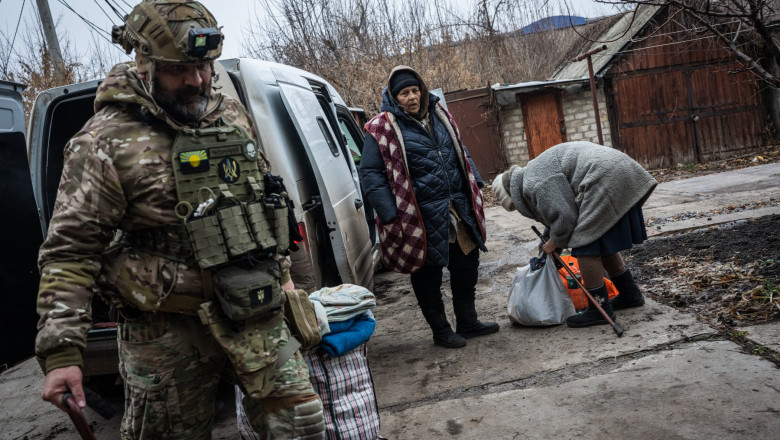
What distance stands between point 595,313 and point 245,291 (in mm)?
2931

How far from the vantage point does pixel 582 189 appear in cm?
398

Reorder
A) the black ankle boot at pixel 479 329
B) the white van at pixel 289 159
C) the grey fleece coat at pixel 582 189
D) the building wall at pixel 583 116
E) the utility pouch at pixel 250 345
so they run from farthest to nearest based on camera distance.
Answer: the building wall at pixel 583 116, the black ankle boot at pixel 479 329, the grey fleece coat at pixel 582 189, the white van at pixel 289 159, the utility pouch at pixel 250 345

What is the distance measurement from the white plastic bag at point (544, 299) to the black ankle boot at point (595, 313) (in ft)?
0.40

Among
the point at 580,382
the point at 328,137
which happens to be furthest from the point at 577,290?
the point at 328,137

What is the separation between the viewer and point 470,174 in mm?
4211

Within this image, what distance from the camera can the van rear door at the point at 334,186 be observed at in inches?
148

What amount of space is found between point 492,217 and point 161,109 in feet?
27.6

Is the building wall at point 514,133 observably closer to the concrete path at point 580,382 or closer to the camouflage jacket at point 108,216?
the concrete path at point 580,382

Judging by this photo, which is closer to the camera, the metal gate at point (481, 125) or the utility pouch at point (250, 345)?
the utility pouch at point (250, 345)

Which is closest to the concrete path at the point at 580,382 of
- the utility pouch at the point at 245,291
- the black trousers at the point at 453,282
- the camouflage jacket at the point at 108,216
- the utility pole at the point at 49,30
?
the black trousers at the point at 453,282

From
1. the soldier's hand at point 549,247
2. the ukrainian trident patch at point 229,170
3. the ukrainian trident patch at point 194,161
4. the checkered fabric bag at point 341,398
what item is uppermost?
the ukrainian trident patch at point 194,161

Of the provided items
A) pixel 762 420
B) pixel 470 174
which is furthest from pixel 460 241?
pixel 762 420

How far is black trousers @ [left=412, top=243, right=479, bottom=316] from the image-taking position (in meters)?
4.16

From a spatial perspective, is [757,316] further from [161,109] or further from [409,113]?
[161,109]
